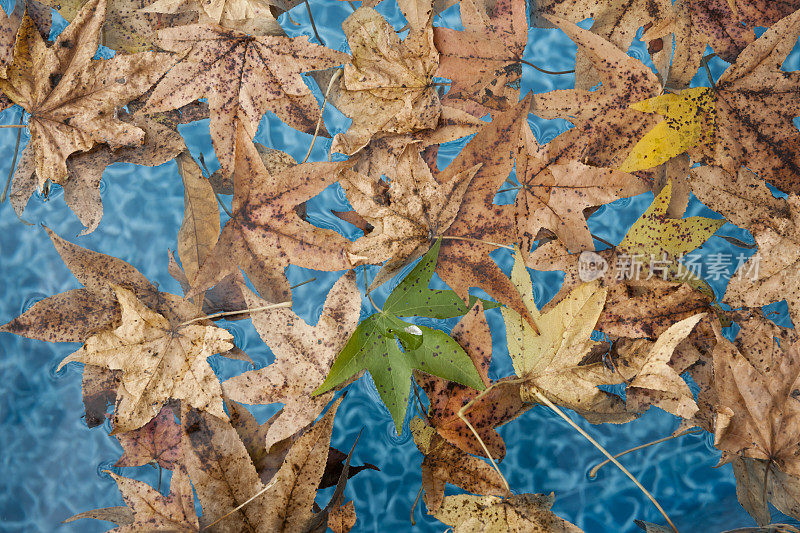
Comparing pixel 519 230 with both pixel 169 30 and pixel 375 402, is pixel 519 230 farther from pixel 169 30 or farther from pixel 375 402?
pixel 169 30

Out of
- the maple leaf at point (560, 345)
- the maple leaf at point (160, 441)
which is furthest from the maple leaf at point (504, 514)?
the maple leaf at point (160, 441)

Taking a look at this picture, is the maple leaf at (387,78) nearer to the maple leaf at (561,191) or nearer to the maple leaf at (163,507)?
the maple leaf at (561,191)

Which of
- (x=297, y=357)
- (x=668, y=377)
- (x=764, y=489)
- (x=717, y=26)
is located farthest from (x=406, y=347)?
(x=717, y=26)

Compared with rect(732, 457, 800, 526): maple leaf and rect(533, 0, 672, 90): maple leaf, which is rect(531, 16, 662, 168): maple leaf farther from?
rect(732, 457, 800, 526): maple leaf

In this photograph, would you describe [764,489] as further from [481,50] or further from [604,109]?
[481,50]

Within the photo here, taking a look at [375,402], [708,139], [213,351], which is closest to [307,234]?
[213,351]

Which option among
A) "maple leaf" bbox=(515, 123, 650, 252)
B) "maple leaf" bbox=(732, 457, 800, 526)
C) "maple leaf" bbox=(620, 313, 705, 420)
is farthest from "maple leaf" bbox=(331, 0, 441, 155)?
"maple leaf" bbox=(732, 457, 800, 526)

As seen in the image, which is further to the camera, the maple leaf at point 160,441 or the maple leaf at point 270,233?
the maple leaf at point 160,441
